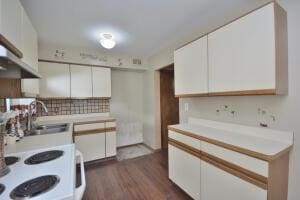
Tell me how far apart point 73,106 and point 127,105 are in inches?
51.9

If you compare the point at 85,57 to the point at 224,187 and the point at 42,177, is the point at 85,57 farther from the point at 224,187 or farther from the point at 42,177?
the point at 224,187

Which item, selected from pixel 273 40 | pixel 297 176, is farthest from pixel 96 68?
pixel 297 176

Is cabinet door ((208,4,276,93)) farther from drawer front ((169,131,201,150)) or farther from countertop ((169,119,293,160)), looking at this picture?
drawer front ((169,131,201,150))

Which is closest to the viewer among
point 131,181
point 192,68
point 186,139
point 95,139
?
point 186,139

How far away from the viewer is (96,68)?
10.2ft

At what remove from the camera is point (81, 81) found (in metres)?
2.94

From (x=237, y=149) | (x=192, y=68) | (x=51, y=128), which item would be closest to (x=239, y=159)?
(x=237, y=149)

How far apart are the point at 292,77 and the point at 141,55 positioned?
9.18 ft

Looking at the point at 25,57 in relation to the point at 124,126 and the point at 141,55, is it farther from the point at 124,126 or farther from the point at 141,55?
the point at 124,126

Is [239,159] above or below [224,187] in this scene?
above

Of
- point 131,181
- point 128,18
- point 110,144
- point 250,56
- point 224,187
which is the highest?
point 128,18

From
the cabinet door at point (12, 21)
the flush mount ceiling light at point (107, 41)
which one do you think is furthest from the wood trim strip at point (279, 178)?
the flush mount ceiling light at point (107, 41)

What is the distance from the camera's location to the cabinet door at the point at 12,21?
0.99 metres

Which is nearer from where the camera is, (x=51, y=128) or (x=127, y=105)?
(x=51, y=128)
